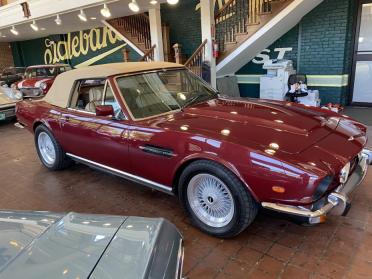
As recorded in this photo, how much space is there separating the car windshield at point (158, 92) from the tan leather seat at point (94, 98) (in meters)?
0.36

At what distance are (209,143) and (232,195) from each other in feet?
1.47

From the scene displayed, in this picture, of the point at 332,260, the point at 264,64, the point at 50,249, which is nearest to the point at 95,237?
the point at 50,249

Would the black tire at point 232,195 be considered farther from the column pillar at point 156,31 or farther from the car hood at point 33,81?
the car hood at point 33,81

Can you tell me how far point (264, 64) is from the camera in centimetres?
805

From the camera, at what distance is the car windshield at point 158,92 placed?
10.4 feet

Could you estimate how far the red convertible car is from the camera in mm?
2160

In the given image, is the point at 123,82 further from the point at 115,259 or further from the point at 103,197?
the point at 115,259

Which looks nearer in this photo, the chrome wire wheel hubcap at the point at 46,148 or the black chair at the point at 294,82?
the chrome wire wheel hubcap at the point at 46,148

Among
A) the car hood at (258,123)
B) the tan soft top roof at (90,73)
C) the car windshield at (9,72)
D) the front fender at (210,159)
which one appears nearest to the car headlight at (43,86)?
the car windshield at (9,72)

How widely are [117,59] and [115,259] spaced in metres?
12.1

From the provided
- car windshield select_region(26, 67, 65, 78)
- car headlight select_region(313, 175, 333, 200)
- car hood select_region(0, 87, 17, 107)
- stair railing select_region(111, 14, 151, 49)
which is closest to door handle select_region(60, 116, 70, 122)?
car headlight select_region(313, 175, 333, 200)

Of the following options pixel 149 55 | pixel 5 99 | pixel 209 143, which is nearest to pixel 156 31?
pixel 149 55

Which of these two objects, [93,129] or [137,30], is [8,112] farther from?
[93,129]

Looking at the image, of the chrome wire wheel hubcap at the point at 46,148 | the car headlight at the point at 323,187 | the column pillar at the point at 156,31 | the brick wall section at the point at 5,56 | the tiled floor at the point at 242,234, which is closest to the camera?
the car headlight at the point at 323,187
